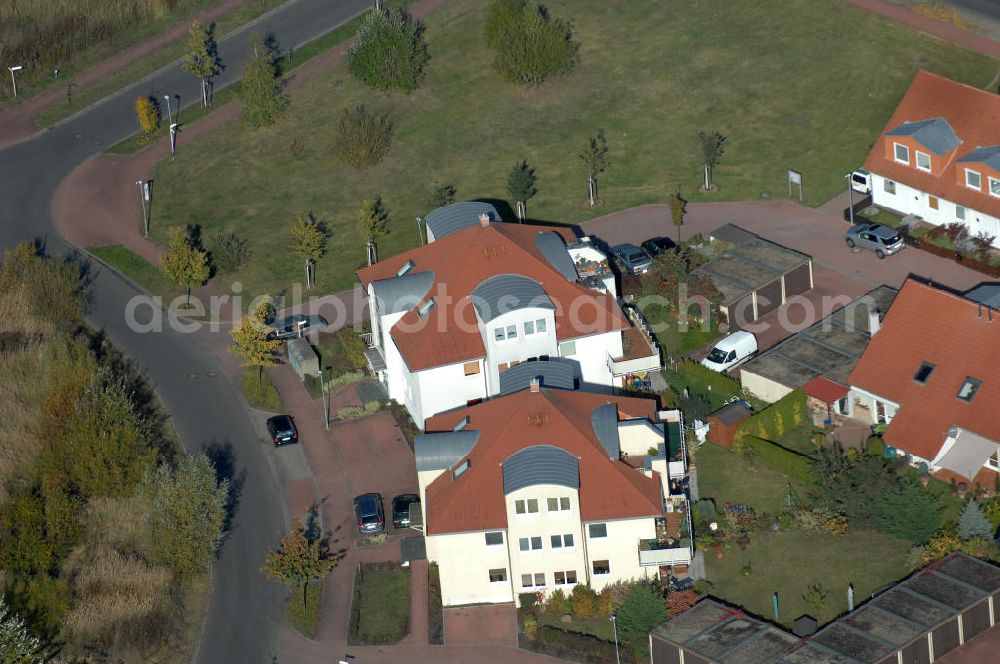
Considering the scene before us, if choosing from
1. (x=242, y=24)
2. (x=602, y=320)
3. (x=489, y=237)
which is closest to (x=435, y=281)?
(x=489, y=237)

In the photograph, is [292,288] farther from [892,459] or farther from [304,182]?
[892,459]

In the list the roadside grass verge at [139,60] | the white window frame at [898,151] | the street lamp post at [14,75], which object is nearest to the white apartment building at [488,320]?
the white window frame at [898,151]

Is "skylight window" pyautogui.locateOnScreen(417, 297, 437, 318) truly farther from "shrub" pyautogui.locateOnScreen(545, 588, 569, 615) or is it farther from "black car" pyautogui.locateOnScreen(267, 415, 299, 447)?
"shrub" pyautogui.locateOnScreen(545, 588, 569, 615)

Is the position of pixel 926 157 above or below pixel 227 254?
above

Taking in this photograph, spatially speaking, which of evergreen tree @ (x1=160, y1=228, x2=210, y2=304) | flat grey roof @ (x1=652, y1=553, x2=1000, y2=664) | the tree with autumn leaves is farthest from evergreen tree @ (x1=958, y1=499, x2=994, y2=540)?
evergreen tree @ (x1=160, y1=228, x2=210, y2=304)

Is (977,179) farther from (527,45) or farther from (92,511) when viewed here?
(92,511)

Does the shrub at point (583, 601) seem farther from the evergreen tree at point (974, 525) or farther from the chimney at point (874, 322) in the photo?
the chimney at point (874, 322)

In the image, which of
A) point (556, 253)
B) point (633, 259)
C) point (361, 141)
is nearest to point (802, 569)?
point (556, 253)
